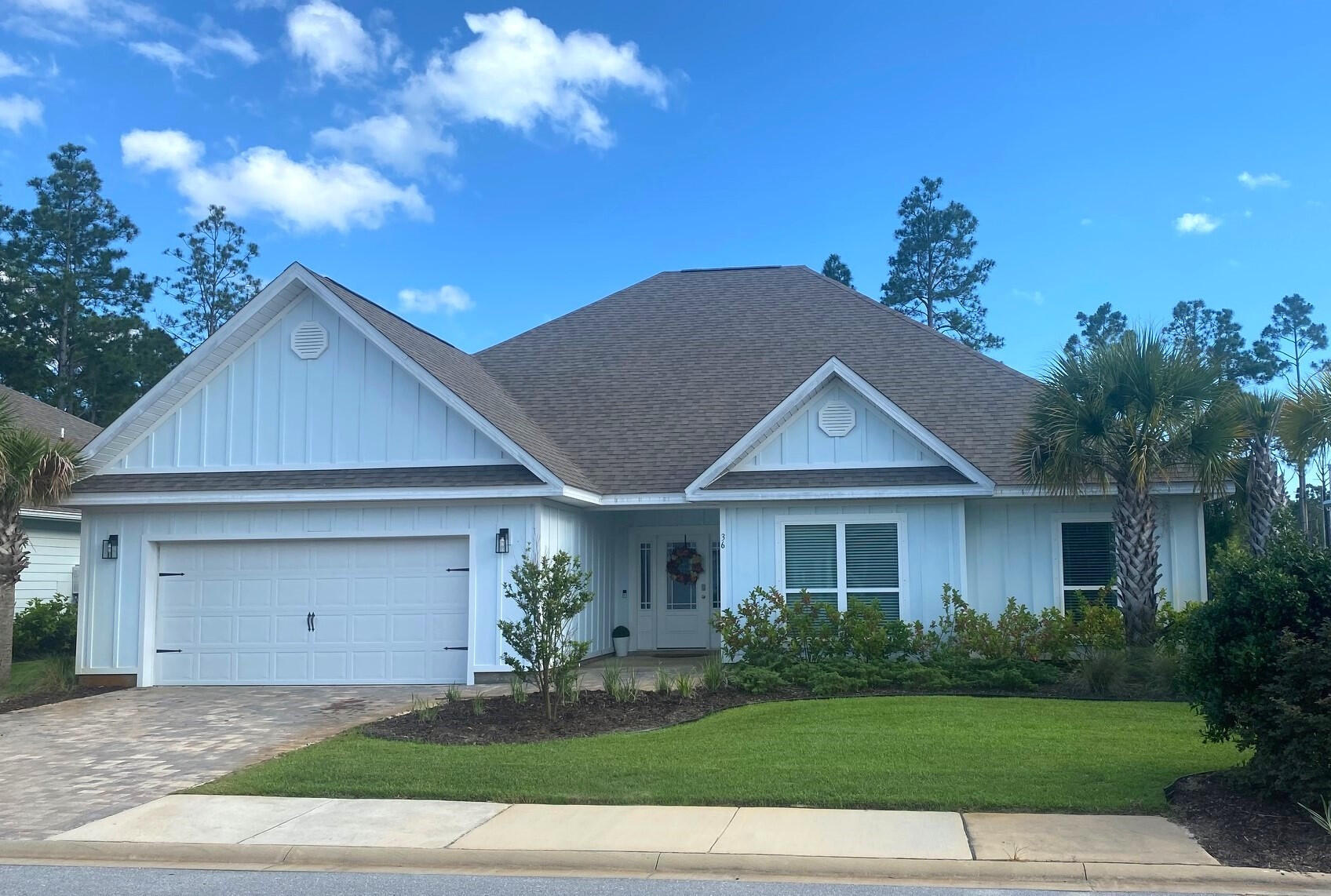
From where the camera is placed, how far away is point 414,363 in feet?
54.3

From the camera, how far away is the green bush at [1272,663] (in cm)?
788

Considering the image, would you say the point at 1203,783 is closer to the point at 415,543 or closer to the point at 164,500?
the point at 415,543

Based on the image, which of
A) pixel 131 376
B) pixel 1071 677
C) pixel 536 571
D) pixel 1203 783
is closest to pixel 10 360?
pixel 131 376

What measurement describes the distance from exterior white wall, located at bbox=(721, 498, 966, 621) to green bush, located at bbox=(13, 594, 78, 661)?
12457 mm

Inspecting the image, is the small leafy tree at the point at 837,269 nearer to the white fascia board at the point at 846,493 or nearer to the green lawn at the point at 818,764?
the white fascia board at the point at 846,493

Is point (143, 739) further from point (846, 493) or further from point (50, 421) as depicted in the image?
point (50, 421)

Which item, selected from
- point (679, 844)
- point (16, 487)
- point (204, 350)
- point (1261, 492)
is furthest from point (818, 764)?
point (16, 487)

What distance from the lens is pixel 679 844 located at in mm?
7863

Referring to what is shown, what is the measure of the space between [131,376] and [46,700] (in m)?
32.1

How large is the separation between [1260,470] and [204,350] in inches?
614

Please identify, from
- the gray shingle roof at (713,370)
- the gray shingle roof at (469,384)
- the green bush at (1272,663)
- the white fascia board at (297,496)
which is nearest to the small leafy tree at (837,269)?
the gray shingle roof at (713,370)

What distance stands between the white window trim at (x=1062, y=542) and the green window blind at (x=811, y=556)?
3.38m

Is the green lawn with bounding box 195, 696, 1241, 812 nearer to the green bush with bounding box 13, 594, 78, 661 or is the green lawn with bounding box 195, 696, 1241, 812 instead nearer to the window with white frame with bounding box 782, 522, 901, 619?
the window with white frame with bounding box 782, 522, 901, 619

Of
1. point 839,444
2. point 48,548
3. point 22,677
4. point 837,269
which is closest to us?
point 839,444
